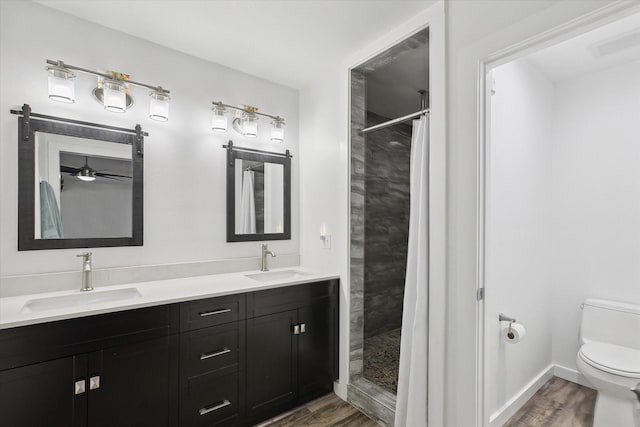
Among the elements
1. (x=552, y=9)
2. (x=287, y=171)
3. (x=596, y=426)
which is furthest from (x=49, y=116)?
(x=596, y=426)

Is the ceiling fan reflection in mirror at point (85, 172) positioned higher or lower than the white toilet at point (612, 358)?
higher

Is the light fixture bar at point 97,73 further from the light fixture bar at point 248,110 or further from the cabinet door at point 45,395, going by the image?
the cabinet door at point 45,395

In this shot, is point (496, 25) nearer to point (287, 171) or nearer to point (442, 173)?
point (442, 173)

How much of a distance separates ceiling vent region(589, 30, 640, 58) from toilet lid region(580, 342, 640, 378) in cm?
205

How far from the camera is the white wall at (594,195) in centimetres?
231

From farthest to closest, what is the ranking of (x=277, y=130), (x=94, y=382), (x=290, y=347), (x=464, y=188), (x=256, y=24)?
(x=277, y=130) < (x=290, y=347) < (x=256, y=24) < (x=464, y=188) < (x=94, y=382)

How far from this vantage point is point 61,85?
1.77m

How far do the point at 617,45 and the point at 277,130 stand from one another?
2458mm

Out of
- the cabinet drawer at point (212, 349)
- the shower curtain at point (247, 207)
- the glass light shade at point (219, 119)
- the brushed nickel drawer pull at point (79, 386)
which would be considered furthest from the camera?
the shower curtain at point (247, 207)

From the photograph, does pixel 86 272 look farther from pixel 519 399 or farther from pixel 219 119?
pixel 519 399

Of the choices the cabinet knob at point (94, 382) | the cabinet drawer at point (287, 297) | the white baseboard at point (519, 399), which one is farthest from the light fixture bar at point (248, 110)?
the white baseboard at point (519, 399)

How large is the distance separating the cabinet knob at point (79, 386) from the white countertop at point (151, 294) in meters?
0.32

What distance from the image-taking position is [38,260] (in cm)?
181

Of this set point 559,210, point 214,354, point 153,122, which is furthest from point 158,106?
point 559,210
